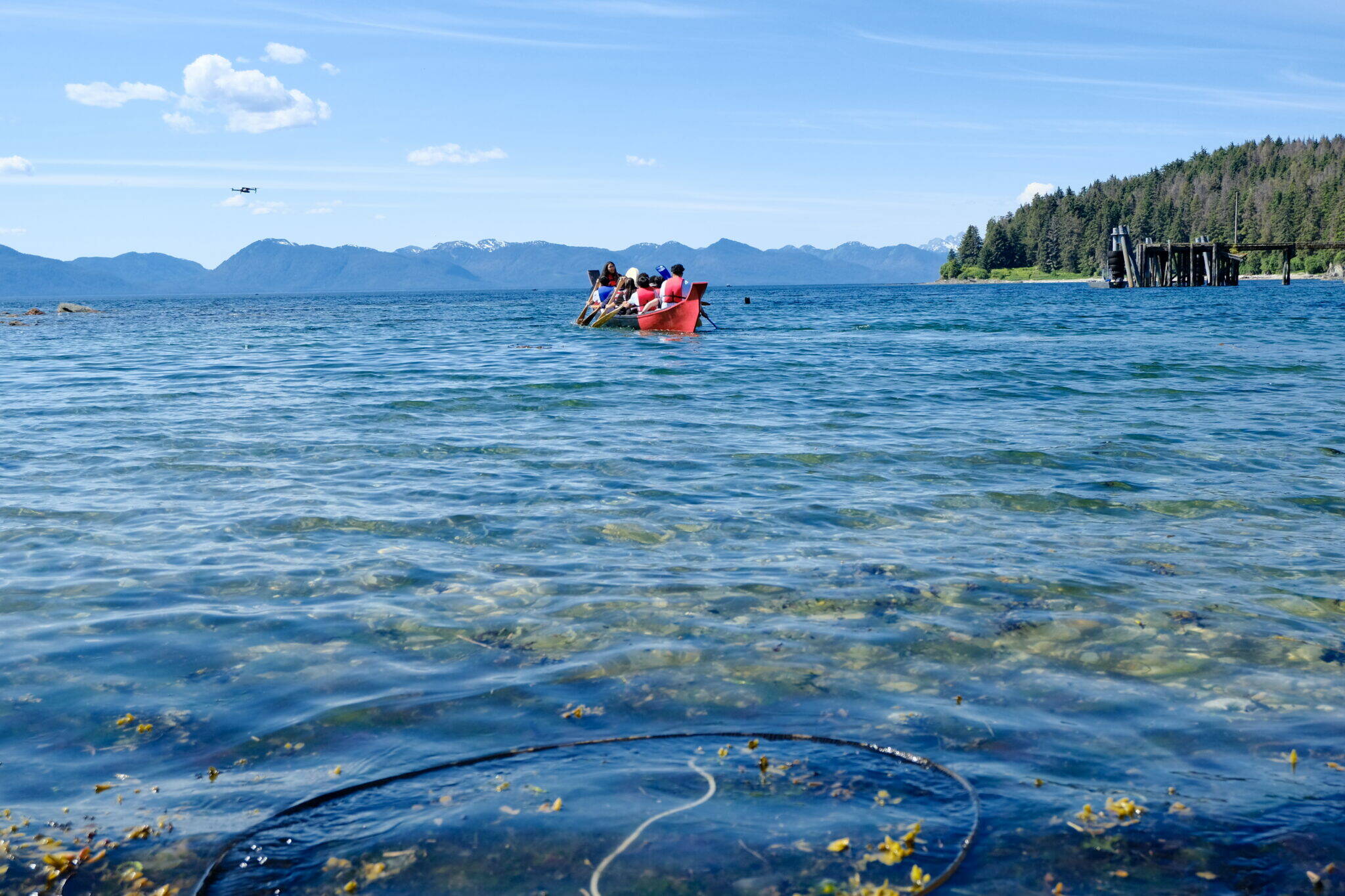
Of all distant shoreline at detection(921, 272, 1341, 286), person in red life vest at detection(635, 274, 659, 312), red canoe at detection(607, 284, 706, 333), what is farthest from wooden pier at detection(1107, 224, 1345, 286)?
red canoe at detection(607, 284, 706, 333)

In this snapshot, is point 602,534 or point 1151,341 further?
point 1151,341

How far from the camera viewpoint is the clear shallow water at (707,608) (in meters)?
4.06

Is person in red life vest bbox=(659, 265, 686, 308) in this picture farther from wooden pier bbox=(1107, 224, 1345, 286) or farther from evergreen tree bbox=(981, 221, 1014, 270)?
evergreen tree bbox=(981, 221, 1014, 270)

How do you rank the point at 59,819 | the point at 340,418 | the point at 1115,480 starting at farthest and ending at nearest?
the point at 340,418
the point at 1115,480
the point at 59,819

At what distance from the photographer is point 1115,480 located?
1020 cm

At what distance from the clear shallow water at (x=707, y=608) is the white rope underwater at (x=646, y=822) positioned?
1.19ft

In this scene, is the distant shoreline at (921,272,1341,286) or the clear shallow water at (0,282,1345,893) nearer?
the clear shallow water at (0,282,1345,893)

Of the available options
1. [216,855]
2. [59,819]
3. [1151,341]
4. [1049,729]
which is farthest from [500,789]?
[1151,341]

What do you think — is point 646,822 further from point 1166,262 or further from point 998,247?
point 998,247

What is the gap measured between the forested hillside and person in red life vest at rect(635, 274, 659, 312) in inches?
5659

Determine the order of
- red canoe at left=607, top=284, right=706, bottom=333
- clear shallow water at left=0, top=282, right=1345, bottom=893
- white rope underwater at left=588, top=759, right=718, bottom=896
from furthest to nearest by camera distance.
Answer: red canoe at left=607, top=284, right=706, bottom=333, clear shallow water at left=0, top=282, right=1345, bottom=893, white rope underwater at left=588, top=759, right=718, bottom=896

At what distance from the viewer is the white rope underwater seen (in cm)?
345

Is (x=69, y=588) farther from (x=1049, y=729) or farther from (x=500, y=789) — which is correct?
(x=1049, y=729)

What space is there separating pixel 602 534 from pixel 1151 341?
2849 centimetres
